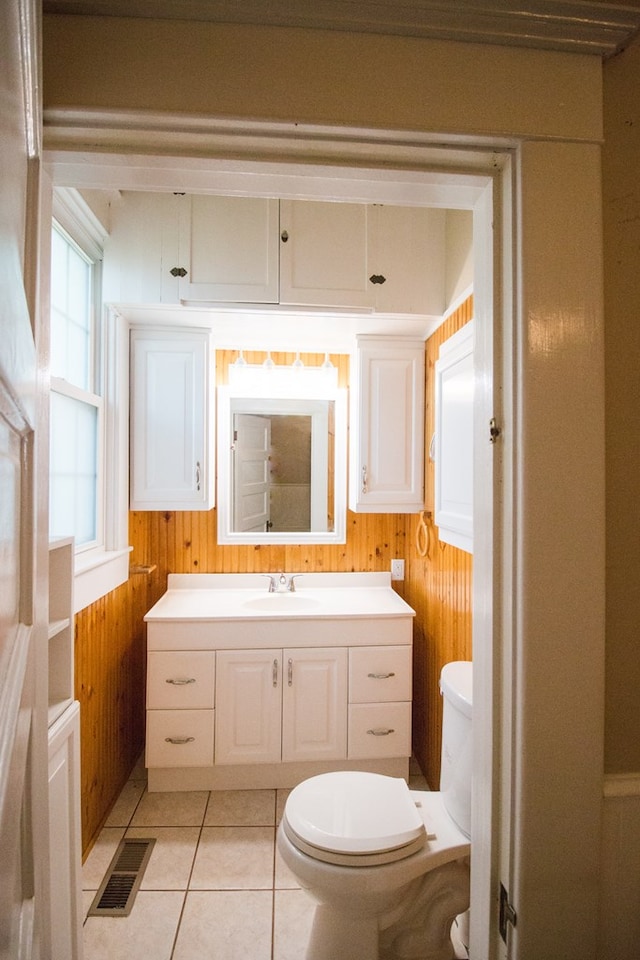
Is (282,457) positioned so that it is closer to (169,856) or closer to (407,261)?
(407,261)

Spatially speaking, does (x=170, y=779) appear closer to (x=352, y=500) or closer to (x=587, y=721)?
(x=352, y=500)

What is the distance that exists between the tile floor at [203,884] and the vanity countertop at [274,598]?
0.78 meters

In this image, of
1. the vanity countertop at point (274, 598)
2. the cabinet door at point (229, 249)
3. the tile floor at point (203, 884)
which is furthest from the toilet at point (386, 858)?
the cabinet door at point (229, 249)

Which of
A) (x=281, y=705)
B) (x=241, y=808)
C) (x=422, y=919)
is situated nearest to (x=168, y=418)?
(x=281, y=705)

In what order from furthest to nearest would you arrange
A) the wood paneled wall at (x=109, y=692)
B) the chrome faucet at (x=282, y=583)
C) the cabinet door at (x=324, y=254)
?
the chrome faucet at (x=282, y=583)
the cabinet door at (x=324, y=254)
the wood paneled wall at (x=109, y=692)

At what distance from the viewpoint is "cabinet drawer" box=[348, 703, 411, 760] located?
2.04 metres

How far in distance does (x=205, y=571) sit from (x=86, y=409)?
40.6 inches

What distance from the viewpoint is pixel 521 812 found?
635 millimetres

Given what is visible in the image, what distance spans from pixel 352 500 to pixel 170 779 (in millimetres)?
1477

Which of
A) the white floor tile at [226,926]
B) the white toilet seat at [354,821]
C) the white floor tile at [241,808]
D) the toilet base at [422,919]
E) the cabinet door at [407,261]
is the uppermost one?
the cabinet door at [407,261]

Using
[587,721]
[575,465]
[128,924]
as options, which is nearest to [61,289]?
[575,465]

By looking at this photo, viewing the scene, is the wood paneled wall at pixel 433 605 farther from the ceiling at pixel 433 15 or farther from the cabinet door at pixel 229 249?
the ceiling at pixel 433 15

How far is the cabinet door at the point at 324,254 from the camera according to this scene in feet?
6.20

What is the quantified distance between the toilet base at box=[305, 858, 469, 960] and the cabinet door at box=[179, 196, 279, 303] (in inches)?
77.8
